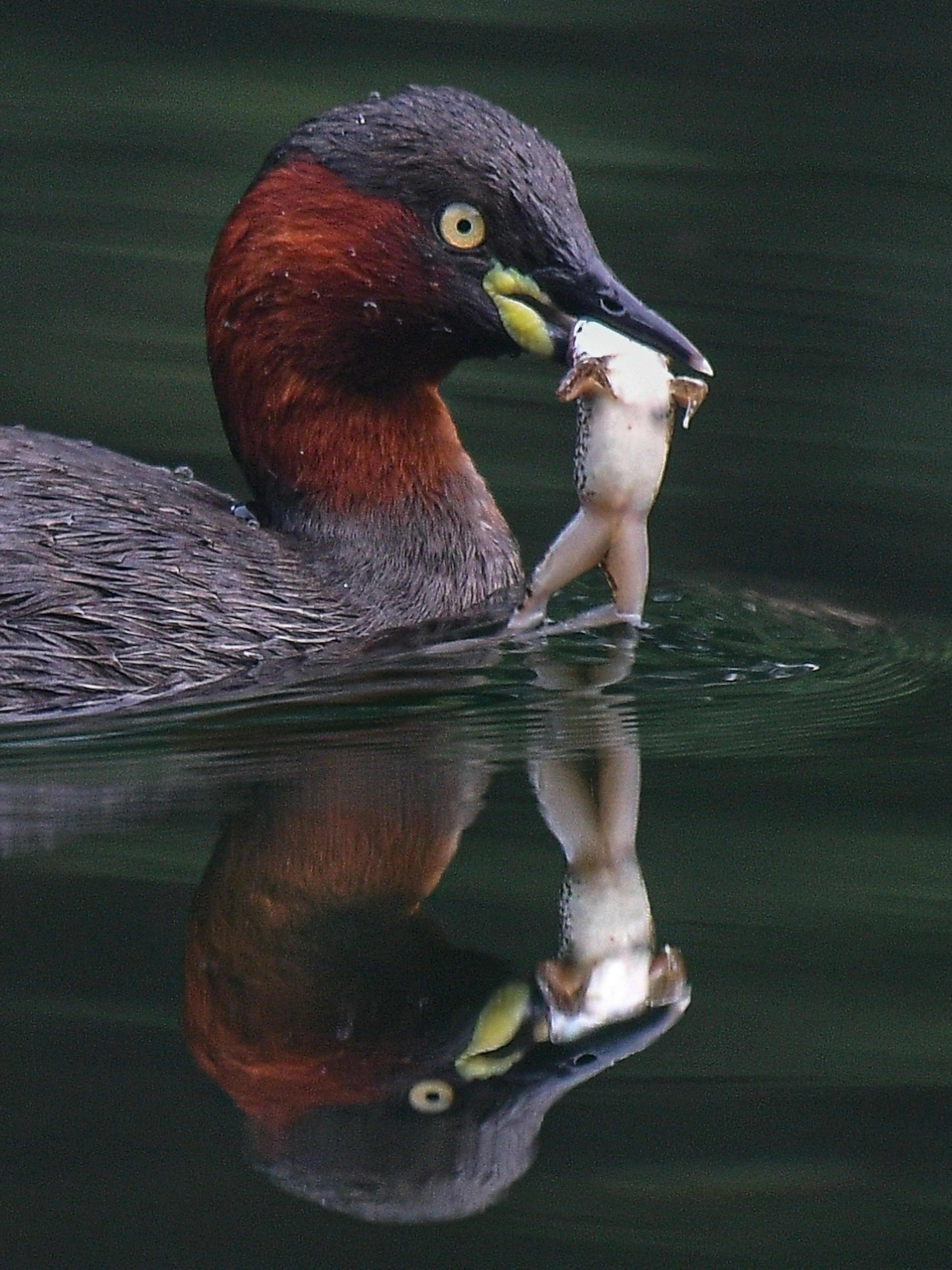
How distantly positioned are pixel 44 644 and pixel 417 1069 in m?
2.06

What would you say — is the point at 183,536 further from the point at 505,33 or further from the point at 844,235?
the point at 505,33

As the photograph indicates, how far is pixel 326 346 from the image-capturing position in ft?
23.0

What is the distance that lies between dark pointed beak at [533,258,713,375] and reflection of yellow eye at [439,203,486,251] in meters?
0.19

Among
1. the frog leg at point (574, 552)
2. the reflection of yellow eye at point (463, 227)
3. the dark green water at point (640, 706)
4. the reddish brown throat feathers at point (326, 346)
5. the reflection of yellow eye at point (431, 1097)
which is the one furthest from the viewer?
the reddish brown throat feathers at point (326, 346)

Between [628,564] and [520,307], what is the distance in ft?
2.32

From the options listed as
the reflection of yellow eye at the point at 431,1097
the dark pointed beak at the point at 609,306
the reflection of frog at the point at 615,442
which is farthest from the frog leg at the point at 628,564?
the reflection of yellow eye at the point at 431,1097

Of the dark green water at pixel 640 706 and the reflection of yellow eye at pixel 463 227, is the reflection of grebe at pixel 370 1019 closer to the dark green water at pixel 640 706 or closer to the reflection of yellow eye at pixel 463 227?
the dark green water at pixel 640 706

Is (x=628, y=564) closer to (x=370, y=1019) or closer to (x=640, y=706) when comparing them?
(x=640, y=706)

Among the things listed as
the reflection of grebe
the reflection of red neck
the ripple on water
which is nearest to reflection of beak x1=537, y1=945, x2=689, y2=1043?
the reflection of grebe

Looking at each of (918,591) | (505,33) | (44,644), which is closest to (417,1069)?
(44,644)

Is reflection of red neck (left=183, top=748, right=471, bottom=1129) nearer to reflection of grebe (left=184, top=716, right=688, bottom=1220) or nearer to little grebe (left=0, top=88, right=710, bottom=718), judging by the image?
reflection of grebe (left=184, top=716, right=688, bottom=1220)

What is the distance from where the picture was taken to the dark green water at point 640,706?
14.0 feet

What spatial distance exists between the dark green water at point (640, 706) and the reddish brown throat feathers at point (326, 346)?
0.67 m

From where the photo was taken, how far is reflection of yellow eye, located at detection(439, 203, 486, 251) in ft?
22.2
